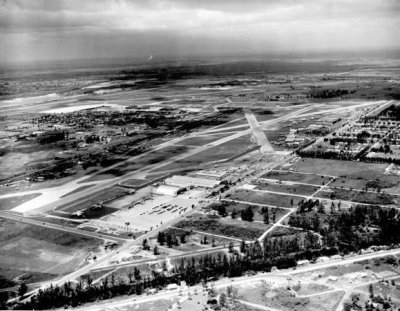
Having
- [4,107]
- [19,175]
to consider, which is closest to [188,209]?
[19,175]

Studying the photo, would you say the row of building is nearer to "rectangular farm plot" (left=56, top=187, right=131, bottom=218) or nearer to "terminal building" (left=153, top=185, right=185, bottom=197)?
"terminal building" (left=153, top=185, right=185, bottom=197)

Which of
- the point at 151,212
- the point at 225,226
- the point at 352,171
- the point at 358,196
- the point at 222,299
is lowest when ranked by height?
the point at 222,299

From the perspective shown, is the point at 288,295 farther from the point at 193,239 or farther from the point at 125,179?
the point at 125,179

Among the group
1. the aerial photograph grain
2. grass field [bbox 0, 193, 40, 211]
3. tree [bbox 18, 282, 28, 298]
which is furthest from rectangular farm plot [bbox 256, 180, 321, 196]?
tree [bbox 18, 282, 28, 298]

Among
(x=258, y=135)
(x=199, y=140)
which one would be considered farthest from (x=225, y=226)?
(x=258, y=135)

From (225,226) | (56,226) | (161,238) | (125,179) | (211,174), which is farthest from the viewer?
(211,174)

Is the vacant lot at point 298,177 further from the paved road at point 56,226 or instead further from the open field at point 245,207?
the paved road at point 56,226

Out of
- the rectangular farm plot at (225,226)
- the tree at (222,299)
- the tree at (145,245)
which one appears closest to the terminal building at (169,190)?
the rectangular farm plot at (225,226)
